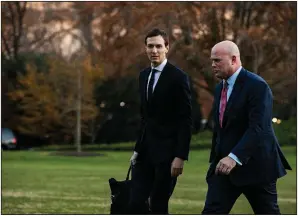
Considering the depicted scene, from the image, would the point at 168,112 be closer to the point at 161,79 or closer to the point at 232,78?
the point at 161,79

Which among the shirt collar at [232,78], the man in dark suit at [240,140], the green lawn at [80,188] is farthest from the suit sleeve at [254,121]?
the green lawn at [80,188]

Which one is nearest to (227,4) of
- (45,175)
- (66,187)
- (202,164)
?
(202,164)

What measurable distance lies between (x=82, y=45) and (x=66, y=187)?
36687 millimetres

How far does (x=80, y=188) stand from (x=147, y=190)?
998 cm

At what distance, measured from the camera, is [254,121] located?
629 cm

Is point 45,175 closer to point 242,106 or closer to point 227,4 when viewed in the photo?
point 242,106

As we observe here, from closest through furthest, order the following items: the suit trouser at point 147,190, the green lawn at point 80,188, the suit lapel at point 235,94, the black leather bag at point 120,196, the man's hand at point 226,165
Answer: the man's hand at point 226,165
the suit lapel at point 235,94
the suit trouser at point 147,190
the black leather bag at point 120,196
the green lawn at point 80,188

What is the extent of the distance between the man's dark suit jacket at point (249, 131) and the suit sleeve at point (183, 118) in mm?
653

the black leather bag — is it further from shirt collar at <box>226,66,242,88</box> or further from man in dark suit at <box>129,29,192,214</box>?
shirt collar at <box>226,66,242,88</box>

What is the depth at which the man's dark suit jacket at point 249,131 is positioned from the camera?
20.8 feet

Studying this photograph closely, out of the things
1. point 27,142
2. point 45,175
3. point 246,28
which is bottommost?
point 27,142

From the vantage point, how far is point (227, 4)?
4272 centimetres

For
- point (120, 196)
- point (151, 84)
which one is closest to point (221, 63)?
point (151, 84)

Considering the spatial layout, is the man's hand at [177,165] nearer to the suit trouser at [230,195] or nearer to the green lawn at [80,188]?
the suit trouser at [230,195]
